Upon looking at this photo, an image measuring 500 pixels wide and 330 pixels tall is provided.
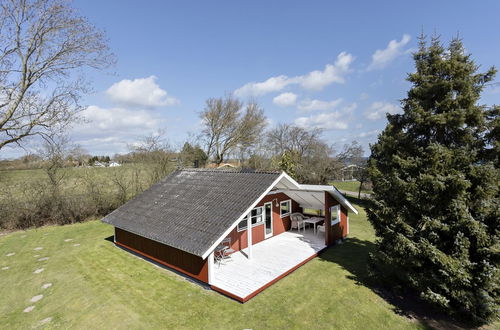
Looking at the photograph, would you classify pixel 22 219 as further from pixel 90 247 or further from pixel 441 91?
pixel 441 91

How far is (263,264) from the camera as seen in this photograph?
29.9 ft

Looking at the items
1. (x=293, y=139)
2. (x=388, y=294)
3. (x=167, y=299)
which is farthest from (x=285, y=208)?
(x=293, y=139)

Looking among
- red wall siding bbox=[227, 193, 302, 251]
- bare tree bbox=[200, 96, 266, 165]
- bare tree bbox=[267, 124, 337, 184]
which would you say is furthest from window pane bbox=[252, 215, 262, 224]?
bare tree bbox=[200, 96, 266, 165]

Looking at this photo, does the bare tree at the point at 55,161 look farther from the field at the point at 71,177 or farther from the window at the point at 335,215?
the window at the point at 335,215

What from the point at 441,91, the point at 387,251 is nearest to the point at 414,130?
the point at 441,91

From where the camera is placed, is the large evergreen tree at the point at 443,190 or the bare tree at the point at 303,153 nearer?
the large evergreen tree at the point at 443,190

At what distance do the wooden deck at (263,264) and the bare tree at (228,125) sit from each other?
51.4 ft

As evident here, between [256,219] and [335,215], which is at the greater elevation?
[256,219]

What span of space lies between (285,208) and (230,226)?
6.49 metres

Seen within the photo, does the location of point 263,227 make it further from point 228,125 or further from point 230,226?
point 228,125

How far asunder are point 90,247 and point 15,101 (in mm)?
7270

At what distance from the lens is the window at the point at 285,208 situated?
13.2m

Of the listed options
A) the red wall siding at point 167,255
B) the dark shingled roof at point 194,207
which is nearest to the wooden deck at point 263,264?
the red wall siding at point 167,255

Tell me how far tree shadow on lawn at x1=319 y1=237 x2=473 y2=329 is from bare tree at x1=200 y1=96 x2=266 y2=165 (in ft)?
56.5
